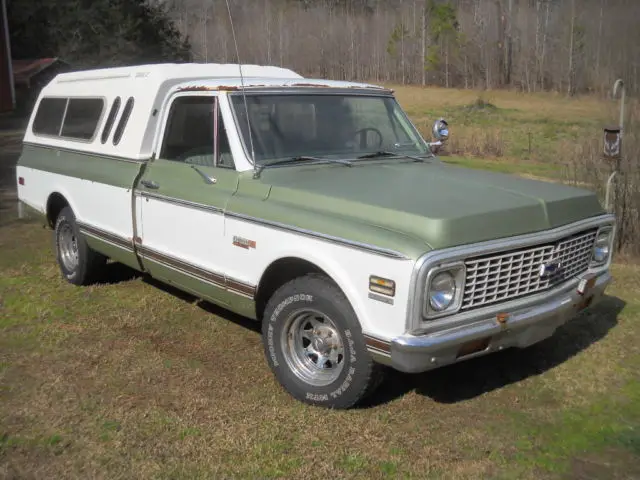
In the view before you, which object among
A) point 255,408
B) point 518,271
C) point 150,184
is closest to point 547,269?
point 518,271

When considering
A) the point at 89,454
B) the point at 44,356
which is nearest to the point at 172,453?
the point at 89,454

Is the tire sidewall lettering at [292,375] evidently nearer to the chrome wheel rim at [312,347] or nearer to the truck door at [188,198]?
the chrome wheel rim at [312,347]

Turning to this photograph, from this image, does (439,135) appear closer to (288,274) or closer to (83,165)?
(288,274)

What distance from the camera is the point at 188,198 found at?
4.93 metres

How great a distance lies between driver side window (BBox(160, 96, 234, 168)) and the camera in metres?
4.88

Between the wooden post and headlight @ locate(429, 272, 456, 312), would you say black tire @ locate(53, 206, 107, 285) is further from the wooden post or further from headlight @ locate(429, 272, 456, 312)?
the wooden post

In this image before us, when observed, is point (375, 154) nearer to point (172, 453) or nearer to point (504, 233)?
point (504, 233)

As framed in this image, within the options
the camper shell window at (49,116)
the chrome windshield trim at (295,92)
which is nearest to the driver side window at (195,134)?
the chrome windshield trim at (295,92)

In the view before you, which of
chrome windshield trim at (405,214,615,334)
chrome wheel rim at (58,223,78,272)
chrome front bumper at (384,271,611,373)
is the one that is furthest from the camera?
chrome wheel rim at (58,223,78,272)

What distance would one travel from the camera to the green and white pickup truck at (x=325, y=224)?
3.61 meters

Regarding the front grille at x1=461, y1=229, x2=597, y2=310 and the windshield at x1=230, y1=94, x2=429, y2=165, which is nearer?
the front grille at x1=461, y1=229, x2=597, y2=310

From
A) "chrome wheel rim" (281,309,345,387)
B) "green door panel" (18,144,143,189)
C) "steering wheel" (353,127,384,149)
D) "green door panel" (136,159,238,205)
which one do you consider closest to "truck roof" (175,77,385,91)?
"steering wheel" (353,127,384,149)

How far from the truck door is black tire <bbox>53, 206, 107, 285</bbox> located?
120cm

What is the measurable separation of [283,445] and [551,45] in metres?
50.3
